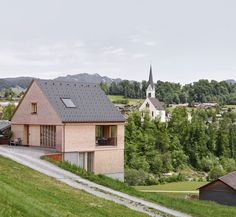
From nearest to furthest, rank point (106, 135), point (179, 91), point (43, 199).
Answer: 1. point (43, 199)
2. point (106, 135)
3. point (179, 91)

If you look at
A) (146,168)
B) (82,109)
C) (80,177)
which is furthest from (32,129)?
(146,168)

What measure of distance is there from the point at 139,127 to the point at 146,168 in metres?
15.2

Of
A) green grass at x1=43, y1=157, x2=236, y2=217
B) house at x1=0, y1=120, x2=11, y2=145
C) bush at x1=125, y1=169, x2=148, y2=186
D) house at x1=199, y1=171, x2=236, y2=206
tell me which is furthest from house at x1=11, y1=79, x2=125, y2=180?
bush at x1=125, y1=169, x2=148, y2=186

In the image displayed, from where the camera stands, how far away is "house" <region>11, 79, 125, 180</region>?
90.5ft

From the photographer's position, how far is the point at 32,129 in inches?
1187

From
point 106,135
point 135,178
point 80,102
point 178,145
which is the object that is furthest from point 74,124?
point 178,145

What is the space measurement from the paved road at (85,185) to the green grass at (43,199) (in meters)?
0.78

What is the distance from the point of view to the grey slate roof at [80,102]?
2803 cm

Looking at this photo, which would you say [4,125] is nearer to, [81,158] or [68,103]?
[68,103]

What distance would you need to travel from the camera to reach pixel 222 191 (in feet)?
124

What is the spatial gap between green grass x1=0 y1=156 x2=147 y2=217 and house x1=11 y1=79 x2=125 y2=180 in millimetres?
6453

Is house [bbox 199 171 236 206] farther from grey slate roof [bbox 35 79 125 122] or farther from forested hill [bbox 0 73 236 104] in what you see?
forested hill [bbox 0 73 236 104]

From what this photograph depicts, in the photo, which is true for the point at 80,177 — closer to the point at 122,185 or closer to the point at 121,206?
the point at 122,185

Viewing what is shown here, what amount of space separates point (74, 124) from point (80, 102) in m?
2.13
